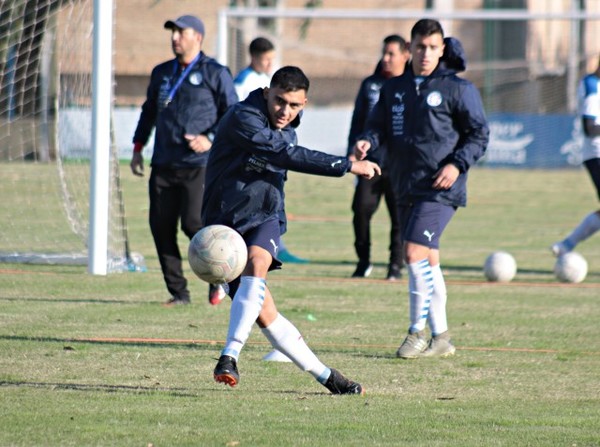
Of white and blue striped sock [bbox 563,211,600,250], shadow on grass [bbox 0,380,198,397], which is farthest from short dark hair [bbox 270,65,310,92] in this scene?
white and blue striped sock [bbox 563,211,600,250]

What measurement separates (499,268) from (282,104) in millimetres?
6422

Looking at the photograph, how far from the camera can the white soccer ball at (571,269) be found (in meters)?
12.4

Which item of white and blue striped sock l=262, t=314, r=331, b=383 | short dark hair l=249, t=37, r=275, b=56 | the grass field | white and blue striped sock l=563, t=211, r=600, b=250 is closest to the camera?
the grass field

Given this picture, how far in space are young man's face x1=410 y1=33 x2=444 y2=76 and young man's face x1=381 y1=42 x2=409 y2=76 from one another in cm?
368

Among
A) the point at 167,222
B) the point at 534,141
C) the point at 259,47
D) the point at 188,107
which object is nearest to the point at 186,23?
the point at 188,107

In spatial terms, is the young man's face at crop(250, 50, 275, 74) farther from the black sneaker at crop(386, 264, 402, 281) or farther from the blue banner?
the blue banner

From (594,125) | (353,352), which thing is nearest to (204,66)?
(353,352)

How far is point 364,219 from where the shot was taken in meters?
12.8

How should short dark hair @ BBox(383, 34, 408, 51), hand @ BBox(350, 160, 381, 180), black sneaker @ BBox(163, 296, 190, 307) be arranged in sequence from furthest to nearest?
short dark hair @ BBox(383, 34, 408, 51), black sneaker @ BBox(163, 296, 190, 307), hand @ BBox(350, 160, 381, 180)

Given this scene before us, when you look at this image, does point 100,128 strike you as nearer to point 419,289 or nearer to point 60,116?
point 60,116

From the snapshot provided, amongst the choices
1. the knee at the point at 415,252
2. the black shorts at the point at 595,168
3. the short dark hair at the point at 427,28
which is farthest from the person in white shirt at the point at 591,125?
the knee at the point at 415,252

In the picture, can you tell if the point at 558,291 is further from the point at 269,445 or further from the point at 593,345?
the point at 269,445

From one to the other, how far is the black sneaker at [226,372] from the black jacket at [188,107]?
397 cm

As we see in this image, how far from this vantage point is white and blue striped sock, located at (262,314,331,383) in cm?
653
